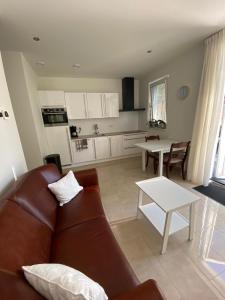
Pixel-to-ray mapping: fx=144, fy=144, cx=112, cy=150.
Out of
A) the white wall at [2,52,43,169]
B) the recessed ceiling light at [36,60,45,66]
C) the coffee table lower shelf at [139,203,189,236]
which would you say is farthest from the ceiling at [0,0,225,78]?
the coffee table lower shelf at [139,203,189,236]

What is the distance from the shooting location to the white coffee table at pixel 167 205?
57.7 inches

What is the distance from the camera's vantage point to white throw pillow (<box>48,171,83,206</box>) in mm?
1710

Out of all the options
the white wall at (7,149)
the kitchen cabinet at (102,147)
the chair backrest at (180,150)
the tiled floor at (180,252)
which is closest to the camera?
the tiled floor at (180,252)

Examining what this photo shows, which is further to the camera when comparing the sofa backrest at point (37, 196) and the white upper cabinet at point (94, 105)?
the white upper cabinet at point (94, 105)

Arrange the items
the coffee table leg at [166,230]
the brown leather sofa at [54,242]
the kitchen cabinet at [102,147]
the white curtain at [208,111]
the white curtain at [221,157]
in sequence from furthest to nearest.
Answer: the kitchen cabinet at [102,147] → the white curtain at [221,157] → the white curtain at [208,111] → the coffee table leg at [166,230] → the brown leather sofa at [54,242]

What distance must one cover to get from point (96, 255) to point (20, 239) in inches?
20.8

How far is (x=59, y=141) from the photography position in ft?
13.1

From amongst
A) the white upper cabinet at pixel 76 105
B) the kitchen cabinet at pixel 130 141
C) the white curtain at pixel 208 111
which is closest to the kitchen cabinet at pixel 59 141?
the white upper cabinet at pixel 76 105

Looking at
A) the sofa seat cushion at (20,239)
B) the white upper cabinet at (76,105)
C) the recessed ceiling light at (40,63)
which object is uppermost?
the recessed ceiling light at (40,63)

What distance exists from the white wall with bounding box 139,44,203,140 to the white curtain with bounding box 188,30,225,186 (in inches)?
13.4

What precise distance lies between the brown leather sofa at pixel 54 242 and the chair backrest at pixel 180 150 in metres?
1.84

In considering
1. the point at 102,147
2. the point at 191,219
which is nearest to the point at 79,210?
the point at 191,219

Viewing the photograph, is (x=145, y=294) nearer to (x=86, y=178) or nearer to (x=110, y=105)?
(x=86, y=178)

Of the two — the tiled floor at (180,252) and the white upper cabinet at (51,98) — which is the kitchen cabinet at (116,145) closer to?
the white upper cabinet at (51,98)
